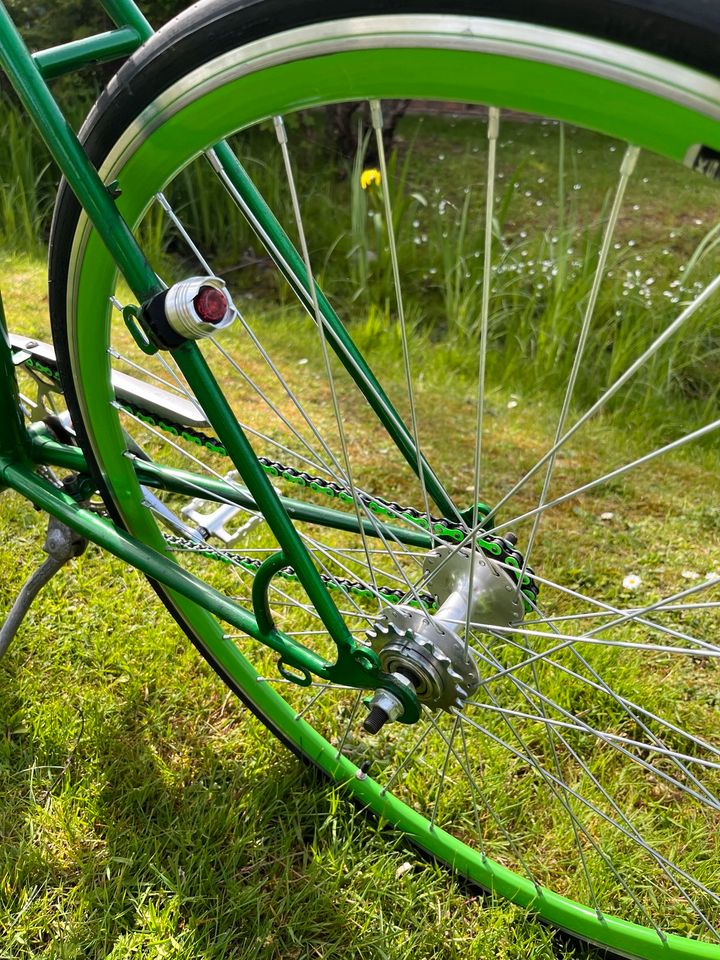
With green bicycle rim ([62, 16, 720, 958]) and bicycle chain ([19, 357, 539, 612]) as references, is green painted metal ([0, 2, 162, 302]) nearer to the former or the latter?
green bicycle rim ([62, 16, 720, 958])

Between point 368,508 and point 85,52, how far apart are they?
0.67 m

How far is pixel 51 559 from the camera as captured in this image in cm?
141

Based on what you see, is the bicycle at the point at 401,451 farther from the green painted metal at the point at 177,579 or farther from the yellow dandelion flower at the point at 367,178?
the yellow dandelion flower at the point at 367,178

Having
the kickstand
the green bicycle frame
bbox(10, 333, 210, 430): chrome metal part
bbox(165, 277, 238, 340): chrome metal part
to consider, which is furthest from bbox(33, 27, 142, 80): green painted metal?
the kickstand

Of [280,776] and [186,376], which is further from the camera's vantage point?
[280,776]

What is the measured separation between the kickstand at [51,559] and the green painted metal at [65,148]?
0.56 m

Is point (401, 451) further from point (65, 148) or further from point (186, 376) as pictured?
point (65, 148)

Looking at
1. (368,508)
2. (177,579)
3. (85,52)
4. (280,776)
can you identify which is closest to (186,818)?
(280,776)


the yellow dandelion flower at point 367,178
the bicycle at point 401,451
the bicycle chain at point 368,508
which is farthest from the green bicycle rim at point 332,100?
the yellow dandelion flower at point 367,178

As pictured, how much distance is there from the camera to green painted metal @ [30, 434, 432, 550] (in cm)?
125

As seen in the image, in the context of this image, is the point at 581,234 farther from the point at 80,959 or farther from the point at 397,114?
the point at 80,959

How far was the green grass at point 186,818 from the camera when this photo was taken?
127 cm

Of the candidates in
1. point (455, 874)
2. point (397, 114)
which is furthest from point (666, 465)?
point (397, 114)

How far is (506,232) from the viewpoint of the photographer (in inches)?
165
